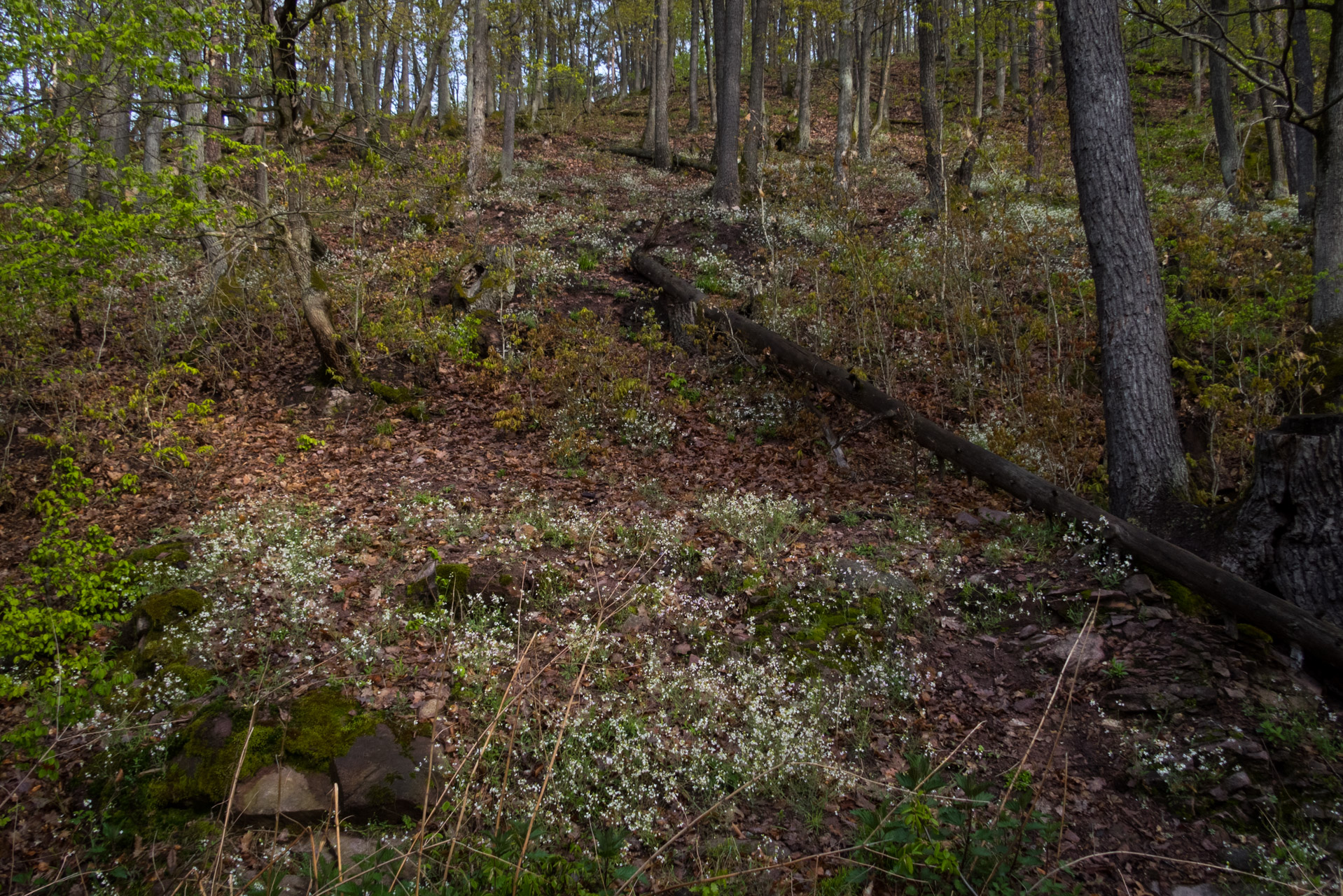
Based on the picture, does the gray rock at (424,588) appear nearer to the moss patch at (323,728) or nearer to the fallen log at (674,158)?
the moss patch at (323,728)

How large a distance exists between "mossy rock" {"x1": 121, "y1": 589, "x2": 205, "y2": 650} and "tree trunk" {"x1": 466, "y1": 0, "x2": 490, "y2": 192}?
42.8 ft

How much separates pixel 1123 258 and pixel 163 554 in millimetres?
9271

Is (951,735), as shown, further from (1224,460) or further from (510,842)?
(1224,460)

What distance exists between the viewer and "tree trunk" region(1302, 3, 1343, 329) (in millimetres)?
7344

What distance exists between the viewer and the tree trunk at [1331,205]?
7.34 m

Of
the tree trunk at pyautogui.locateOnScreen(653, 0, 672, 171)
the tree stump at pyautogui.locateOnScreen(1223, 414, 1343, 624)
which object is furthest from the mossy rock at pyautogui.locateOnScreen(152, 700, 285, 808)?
the tree trunk at pyautogui.locateOnScreen(653, 0, 672, 171)

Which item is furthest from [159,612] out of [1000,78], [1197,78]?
[1000,78]

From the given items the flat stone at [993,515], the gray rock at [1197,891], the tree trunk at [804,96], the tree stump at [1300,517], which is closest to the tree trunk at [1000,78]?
the tree trunk at [804,96]

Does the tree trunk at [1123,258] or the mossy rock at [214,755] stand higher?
the tree trunk at [1123,258]

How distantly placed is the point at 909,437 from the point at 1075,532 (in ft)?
7.79

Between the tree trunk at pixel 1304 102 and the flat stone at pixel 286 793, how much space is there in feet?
52.8

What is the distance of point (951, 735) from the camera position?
4609mm

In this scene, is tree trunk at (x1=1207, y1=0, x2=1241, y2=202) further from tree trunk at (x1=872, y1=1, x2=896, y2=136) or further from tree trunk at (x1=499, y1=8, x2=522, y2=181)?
tree trunk at (x1=499, y1=8, x2=522, y2=181)

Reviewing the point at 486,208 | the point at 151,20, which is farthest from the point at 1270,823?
the point at 486,208
